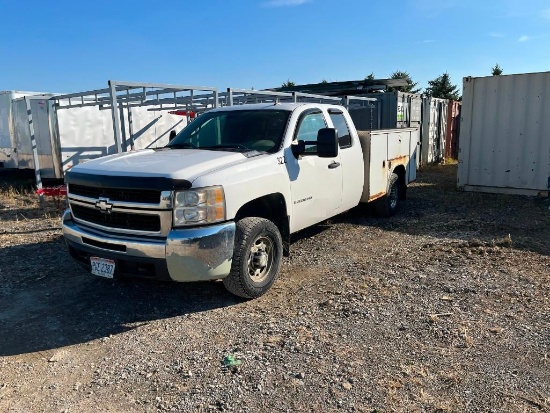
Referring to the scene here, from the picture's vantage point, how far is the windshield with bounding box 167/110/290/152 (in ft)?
16.1

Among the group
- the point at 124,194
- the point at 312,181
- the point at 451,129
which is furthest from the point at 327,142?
the point at 451,129

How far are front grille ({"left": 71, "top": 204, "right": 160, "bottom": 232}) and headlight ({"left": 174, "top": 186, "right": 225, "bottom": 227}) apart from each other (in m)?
0.21

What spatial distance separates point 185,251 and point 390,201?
202 inches

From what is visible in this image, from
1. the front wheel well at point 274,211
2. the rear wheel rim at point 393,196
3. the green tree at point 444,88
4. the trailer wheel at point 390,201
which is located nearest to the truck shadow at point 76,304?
the front wheel well at point 274,211

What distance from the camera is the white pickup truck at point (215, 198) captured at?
374 cm

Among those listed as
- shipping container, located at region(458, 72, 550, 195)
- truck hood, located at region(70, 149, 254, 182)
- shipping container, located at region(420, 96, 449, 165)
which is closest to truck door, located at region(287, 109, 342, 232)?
truck hood, located at region(70, 149, 254, 182)

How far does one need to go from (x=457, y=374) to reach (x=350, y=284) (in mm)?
1790

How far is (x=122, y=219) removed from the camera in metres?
3.95

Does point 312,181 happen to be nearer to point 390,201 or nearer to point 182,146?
point 182,146

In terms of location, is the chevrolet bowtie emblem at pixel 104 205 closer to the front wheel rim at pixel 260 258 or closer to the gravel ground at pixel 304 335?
Answer: the gravel ground at pixel 304 335

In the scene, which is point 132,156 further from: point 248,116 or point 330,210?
point 330,210

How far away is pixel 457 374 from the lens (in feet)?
10.2

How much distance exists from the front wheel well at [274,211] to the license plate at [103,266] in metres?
1.32

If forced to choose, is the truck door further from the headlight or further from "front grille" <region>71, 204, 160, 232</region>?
"front grille" <region>71, 204, 160, 232</region>
